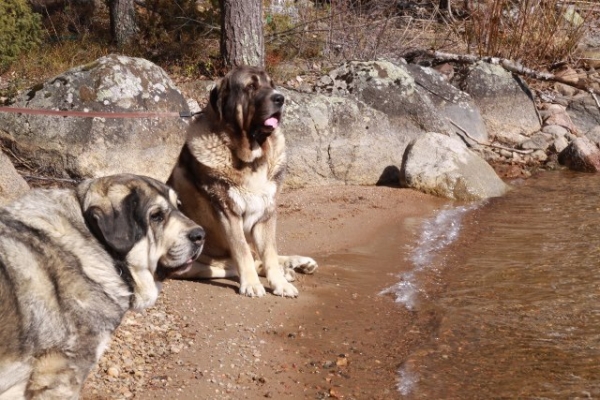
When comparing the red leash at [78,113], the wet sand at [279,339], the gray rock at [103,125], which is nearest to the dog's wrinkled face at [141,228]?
the wet sand at [279,339]

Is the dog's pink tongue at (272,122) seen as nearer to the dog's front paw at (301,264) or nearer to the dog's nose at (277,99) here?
the dog's nose at (277,99)

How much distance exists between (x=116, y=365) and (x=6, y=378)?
1.34 metres

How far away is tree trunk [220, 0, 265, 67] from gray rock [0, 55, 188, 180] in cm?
164

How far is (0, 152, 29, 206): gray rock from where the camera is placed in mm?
6812

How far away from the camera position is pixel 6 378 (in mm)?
3545

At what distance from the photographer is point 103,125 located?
9422 millimetres

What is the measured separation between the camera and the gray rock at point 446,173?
34.5 ft

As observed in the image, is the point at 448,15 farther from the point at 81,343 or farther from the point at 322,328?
→ the point at 81,343

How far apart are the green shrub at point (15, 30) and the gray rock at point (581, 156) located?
8701 millimetres

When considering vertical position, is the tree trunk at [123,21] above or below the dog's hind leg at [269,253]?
above

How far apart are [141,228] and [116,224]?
0.16 m

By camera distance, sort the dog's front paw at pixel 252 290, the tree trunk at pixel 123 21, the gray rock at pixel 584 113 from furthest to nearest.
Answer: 1. the gray rock at pixel 584 113
2. the tree trunk at pixel 123 21
3. the dog's front paw at pixel 252 290

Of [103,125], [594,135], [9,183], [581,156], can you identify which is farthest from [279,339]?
[594,135]

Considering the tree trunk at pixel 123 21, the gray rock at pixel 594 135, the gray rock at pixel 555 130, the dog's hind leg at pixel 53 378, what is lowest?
the gray rock at pixel 594 135
